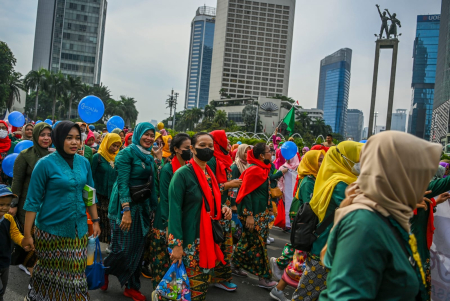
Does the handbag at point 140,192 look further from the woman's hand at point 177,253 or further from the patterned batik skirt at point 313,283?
the patterned batik skirt at point 313,283

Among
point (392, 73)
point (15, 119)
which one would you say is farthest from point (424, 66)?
point (15, 119)

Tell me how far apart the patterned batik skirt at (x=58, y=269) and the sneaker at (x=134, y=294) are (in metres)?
0.91

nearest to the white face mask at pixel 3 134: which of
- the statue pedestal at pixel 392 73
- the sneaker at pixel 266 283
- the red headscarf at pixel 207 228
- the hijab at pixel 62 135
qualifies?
the hijab at pixel 62 135

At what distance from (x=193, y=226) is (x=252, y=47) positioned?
4690 inches

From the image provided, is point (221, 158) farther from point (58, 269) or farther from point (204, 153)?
point (58, 269)

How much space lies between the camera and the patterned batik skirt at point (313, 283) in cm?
304

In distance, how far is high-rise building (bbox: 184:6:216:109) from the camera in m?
176

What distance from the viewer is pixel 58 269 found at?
116 inches

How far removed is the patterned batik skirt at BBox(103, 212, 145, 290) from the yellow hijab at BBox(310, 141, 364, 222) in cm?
202

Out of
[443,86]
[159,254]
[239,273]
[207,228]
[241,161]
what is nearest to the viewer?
[207,228]

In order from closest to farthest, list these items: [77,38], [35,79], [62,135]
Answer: [62,135] → [35,79] → [77,38]

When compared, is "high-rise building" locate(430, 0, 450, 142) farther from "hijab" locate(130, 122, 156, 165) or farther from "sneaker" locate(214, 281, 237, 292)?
"hijab" locate(130, 122, 156, 165)

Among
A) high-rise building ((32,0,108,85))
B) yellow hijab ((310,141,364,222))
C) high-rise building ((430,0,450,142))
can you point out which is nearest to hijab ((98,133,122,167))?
yellow hijab ((310,141,364,222))

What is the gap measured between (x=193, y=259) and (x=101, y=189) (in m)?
2.49
